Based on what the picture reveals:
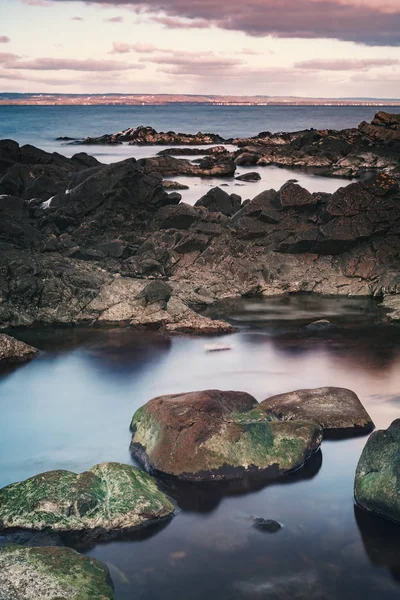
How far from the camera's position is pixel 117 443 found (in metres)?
15.3

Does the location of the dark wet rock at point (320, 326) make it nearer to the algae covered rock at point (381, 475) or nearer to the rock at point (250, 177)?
the algae covered rock at point (381, 475)

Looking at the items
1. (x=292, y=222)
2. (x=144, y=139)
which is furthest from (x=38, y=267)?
(x=144, y=139)

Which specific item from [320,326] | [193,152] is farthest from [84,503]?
[193,152]

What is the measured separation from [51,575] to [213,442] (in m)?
4.27

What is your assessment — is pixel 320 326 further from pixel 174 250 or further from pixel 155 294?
pixel 174 250

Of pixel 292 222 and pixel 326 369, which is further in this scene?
pixel 292 222

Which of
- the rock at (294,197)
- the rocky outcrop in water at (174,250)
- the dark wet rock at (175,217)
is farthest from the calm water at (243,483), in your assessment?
the dark wet rock at (175,217)

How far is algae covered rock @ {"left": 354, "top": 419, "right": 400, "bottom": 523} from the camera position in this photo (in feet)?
40.3

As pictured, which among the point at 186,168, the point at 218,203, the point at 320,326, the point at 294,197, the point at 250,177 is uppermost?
the point at 294,197

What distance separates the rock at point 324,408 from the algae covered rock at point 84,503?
375cm

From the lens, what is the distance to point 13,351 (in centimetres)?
2031

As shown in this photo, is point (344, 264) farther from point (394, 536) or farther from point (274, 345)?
point (394, 536)

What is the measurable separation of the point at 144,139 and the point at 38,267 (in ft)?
276

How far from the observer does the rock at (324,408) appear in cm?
1556
